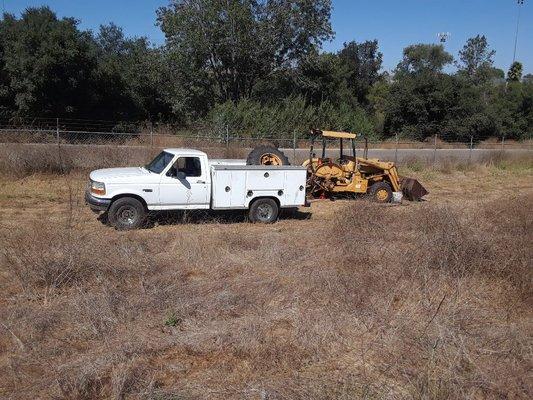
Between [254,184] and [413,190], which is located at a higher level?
[254,184]

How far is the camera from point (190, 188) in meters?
10.8

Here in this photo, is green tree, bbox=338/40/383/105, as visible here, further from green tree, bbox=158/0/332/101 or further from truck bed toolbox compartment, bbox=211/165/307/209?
truck bed toolbox compartment, bbox=211/165/307/209

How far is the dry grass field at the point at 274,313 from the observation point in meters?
4.47

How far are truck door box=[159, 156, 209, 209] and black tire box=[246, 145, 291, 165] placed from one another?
178 centimetres

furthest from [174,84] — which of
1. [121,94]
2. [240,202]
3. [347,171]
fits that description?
[240,202]

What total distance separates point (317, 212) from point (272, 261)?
568 cm

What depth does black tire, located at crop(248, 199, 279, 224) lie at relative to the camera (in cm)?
1147

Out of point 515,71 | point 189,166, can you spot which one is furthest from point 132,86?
point 515,71

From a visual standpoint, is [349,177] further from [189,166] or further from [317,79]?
[317,79]

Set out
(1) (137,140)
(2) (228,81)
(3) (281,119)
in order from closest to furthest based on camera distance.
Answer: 1. (1) (137,140)
2. (3) (281,119)
3. (2) (228,81)

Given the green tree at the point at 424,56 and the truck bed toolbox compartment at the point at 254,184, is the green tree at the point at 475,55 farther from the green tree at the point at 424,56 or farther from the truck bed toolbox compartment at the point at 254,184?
the truck bed toolbox compartment at the point at 254,184

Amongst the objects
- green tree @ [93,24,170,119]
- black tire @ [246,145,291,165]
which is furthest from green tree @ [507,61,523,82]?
black tire @ [246,145,291,165]

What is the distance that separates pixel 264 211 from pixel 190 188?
5.87ft

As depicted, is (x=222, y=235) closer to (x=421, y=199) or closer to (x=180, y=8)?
(x=421, y=199)
